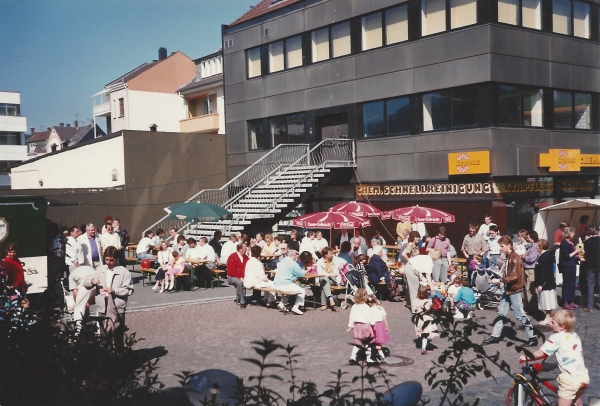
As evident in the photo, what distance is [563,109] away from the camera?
76.6 feet

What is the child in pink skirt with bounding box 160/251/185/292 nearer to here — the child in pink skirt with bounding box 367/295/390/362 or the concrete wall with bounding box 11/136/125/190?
the child in pink skirt with bounding box 367/295/390/362

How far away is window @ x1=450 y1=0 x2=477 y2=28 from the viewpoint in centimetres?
2116

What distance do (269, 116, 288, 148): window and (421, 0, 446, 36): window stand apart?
8.68 metres

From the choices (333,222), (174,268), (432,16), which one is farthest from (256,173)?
(174,268)

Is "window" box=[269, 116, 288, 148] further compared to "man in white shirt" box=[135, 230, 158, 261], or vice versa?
"window" box=[269, 116, 288, 148]

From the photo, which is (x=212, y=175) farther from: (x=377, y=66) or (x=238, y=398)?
(x=238, y=398)

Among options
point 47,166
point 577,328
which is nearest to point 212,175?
point 47,166

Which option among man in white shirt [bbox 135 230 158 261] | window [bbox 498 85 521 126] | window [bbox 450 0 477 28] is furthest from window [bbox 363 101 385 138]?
man in white shirt [bbox 135 230 158 261]

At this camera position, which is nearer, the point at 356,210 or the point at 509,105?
the point at 356,210

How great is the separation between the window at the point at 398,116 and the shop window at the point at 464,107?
2.14 metres

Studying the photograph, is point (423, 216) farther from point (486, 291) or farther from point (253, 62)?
point (253, 62)

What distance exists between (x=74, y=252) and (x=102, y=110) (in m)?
30.2

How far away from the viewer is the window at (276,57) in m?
29.1

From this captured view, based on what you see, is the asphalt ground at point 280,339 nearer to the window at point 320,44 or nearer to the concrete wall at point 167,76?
the window at point 320,44
